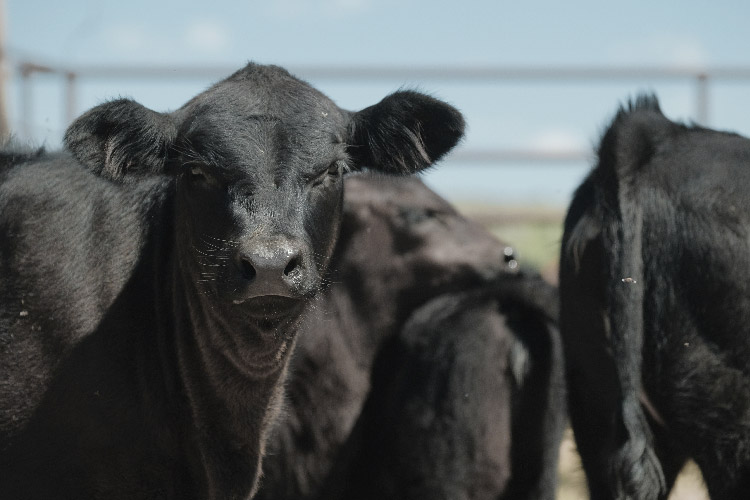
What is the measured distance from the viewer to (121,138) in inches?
161

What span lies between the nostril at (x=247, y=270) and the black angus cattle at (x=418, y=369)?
151 cm

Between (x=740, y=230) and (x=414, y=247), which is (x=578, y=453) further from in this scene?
(x=414, y=247)

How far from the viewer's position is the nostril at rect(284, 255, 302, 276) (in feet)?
11.8

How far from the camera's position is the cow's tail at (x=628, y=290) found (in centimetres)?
395

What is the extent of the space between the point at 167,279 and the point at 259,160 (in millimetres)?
773

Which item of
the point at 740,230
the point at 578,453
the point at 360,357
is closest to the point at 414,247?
the point at 360,357

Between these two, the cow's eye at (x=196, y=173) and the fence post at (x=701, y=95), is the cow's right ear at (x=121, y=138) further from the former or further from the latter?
the fence post at (x=701, y=95)

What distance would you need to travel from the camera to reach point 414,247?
6.08 m

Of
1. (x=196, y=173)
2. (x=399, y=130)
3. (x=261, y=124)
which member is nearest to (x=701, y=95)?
(x=399, y=130)

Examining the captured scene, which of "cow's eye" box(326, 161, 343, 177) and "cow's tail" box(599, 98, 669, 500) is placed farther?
"cow's eye" box(326, 161, 343, 177)

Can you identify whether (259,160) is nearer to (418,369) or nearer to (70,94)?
(418,369)

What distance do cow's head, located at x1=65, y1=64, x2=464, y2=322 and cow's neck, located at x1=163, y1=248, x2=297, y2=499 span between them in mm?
181

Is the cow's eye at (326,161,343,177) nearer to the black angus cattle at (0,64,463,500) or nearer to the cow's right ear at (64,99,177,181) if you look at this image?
the black angus cattle at (0,64,463,500)

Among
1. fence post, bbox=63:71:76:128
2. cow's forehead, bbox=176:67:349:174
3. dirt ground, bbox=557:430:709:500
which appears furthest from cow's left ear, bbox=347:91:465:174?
fence post, bbox=63:71:76:128
